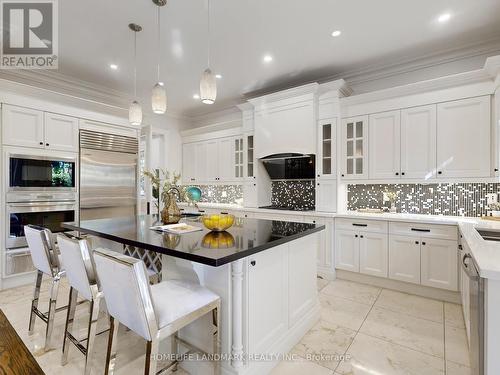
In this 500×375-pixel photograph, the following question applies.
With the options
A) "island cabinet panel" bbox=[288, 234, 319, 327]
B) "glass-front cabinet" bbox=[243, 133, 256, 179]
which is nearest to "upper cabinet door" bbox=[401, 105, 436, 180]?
A: "island cabinet panel" bbox=[288, 234, 319, 327]

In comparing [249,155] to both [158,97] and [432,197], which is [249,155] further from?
[432,197]

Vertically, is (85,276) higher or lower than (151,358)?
higher

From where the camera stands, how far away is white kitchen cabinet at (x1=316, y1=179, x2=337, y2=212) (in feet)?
12.1

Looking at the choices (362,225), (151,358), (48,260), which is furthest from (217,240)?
(362,225)

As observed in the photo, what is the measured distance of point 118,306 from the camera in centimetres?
134

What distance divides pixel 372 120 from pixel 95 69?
13.4 ft

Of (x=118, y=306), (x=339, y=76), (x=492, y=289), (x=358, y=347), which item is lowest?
(x=358, y=347)

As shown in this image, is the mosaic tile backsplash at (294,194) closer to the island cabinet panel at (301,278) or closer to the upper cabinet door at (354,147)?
the upper cabinet door at (354,147)

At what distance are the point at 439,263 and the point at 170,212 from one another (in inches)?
117

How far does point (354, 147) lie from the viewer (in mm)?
3670

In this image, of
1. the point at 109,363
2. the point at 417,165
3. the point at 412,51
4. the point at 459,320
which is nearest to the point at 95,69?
the point at 109,363

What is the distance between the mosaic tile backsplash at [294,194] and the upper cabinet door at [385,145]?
1133 millimetres

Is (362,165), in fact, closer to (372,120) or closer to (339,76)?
(372,120)

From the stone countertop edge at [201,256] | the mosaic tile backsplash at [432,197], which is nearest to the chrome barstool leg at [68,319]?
the stone countertop edge at [201,256]
